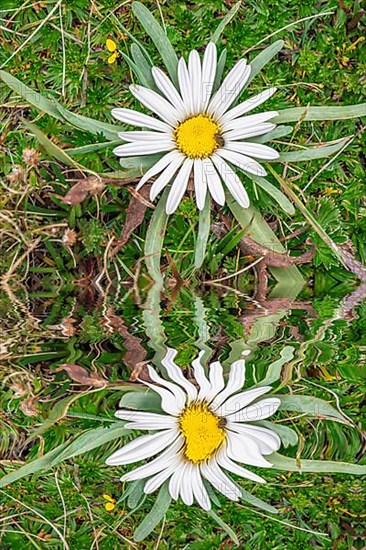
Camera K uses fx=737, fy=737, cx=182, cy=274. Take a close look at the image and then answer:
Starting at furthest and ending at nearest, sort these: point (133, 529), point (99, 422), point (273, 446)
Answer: point (133, 529) → point (99, 422) → point (273, 446)

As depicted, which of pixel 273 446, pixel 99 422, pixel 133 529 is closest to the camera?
pixel 273 446

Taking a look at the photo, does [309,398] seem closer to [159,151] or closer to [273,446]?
[273,446]

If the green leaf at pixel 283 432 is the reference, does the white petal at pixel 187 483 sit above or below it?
below

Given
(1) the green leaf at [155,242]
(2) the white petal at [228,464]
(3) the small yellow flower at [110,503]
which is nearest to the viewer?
(2) the white petal at [228,464]

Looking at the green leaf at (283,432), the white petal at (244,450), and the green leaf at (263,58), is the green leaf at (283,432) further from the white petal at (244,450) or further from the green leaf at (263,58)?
the green leaf at (263,58)

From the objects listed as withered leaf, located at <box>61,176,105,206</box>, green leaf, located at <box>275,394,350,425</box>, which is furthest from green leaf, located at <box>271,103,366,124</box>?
green leaf, located at <box>275,394,350,425</box>

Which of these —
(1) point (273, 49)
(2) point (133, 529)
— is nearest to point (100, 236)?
(1) point (273, 49)

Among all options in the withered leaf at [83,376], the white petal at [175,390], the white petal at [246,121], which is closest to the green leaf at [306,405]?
the white petal at [175,390]
